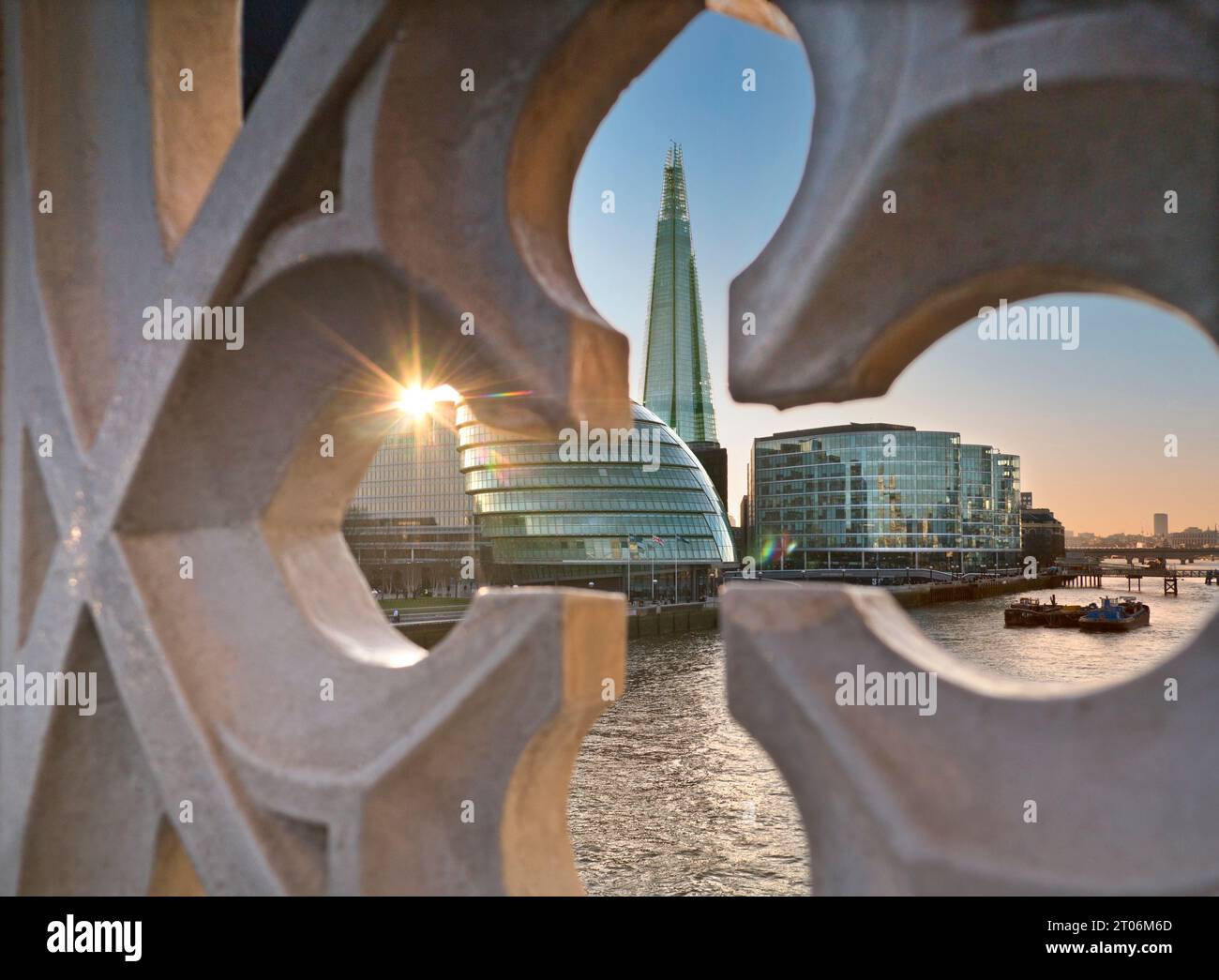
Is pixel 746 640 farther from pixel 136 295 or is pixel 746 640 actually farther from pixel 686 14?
pixel 136 295

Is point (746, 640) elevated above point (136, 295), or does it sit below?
below

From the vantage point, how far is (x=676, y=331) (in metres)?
137

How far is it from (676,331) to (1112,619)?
8410 centimetres

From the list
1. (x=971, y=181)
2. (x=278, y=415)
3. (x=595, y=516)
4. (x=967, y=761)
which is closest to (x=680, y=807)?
(x=278, y=415)

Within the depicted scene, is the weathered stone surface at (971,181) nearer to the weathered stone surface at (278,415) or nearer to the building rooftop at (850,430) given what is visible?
the weathered stone surface at (278,415)

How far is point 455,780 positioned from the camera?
2.29 m

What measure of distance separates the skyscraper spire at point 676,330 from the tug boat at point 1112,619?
71.8m

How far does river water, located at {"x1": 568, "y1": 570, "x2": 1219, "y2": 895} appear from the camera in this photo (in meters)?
22.1

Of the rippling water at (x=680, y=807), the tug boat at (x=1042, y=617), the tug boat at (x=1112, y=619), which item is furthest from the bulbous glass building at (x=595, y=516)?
the tug boat at (x=1112, y=619)

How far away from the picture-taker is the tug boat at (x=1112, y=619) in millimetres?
64000

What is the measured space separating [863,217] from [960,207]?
0.64 ft

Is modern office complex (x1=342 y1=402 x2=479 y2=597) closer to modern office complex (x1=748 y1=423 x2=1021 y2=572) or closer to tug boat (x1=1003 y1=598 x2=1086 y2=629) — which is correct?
modern office complex (x1=748 y1=423 x2=1021 y2=572)

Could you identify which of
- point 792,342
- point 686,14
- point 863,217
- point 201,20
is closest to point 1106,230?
point 863,217

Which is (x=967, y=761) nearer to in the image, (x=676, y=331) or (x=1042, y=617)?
(x=1042, y=617)
